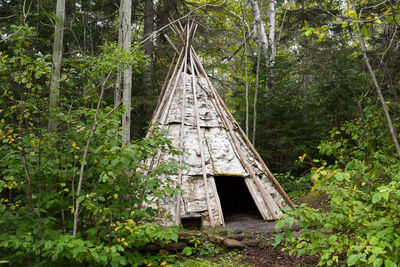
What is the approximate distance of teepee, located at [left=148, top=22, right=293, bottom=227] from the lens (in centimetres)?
486

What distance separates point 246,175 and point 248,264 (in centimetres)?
193

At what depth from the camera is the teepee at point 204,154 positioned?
4863mm

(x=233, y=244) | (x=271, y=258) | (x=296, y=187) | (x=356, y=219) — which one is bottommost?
(x=271, y=258)

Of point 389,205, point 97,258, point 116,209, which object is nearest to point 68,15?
point 116,209

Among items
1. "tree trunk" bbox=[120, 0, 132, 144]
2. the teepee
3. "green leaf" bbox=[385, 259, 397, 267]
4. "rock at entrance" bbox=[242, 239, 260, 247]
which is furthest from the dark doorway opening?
"green leaf" bbox=[385, 259, 397, 267]

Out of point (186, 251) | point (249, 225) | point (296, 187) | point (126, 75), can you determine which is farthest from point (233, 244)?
point (296, 187)

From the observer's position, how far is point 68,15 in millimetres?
8438

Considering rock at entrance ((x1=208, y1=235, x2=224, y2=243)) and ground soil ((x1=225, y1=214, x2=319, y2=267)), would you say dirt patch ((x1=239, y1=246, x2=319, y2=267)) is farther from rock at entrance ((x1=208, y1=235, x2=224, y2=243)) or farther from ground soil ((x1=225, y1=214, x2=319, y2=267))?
rock at entrance ((x1=208, y1=235, x2=224, y2=243))

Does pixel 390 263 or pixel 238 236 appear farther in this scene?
pixel 238 236

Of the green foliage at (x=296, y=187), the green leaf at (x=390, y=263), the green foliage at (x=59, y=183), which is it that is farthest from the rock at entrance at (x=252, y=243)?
the green foliage at (x=296, y=187)

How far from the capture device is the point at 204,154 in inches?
215

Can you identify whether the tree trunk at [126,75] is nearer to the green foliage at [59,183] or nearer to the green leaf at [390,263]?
the green foliage at [59,183]

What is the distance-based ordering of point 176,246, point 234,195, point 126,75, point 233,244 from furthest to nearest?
point 234,195, point 126,75, point 233,244, point 176,246

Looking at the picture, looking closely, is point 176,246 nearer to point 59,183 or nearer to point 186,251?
point 186,251
